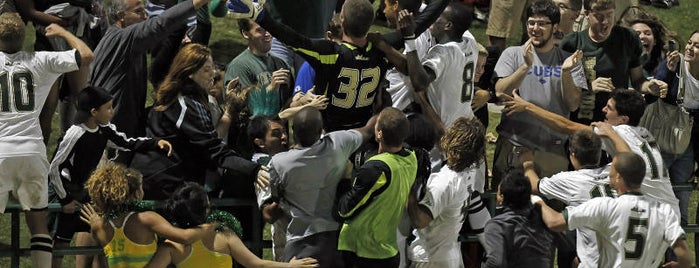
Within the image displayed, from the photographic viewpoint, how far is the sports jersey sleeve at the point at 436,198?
11008mm

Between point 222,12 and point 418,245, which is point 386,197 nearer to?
point 418,245

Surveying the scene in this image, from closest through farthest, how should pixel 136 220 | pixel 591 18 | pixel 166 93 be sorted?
pixel 136 220, pixel 166 93, pixel 591 18

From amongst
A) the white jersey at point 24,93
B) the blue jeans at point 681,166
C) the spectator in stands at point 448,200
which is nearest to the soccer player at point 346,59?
the spectator in stands at point 448,200

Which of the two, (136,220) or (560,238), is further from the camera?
(560,238)

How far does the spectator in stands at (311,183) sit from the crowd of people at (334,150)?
13 mm

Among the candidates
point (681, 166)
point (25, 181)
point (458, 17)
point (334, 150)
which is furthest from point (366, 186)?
point (681, 166)

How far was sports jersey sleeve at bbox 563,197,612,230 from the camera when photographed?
1074 cm

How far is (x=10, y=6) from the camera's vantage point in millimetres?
13133

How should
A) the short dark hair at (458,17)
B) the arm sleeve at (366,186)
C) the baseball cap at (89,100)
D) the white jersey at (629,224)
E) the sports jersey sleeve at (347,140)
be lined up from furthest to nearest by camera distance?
the short dark hair at (458,17) < the baseball cap at (89,100) < the sports jersey sleeve at (347,140) < the white jersey at (629,224) < the arm sleeve at (366,186)

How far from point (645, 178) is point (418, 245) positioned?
172 cm

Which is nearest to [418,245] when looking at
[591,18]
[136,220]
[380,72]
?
[380,72]

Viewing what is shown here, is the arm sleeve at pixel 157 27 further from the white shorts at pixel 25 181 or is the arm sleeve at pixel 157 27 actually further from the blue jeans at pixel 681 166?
the blue jeans at pixel 681 166

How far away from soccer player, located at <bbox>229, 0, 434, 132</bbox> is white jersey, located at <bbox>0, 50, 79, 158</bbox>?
4.28 ft

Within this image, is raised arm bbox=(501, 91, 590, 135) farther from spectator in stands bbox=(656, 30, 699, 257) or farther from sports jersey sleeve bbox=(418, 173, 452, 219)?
sports jersey sleeve bbox=(418, 173, 452, 219)
